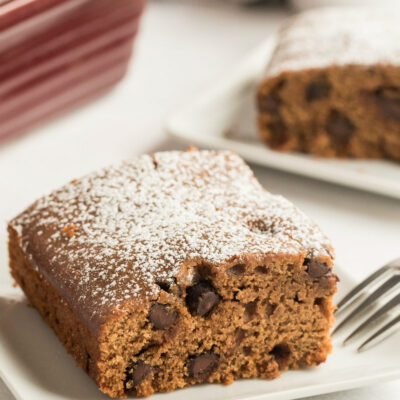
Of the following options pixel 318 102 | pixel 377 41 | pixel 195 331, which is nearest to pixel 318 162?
pixel 318 102

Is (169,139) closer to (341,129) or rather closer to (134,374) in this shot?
(341,129)

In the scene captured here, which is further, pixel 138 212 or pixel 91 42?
pixel 91 42

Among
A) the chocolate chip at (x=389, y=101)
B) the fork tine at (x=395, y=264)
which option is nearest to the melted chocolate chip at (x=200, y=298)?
the fork tine at (x=395, y=264)

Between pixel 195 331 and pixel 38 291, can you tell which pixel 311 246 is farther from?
pixel 38 291

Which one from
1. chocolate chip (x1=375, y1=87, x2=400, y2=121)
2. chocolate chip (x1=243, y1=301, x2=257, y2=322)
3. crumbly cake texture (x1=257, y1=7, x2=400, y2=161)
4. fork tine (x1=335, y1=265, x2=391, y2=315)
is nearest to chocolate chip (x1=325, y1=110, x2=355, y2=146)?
crumbly cake texture (x1=257, y1=7, x2=400, y2=161)

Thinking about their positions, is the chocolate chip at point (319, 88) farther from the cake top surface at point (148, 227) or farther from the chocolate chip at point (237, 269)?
the chocolate chip at point (237, 269)

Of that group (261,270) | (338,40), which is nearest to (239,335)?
(261,270)
